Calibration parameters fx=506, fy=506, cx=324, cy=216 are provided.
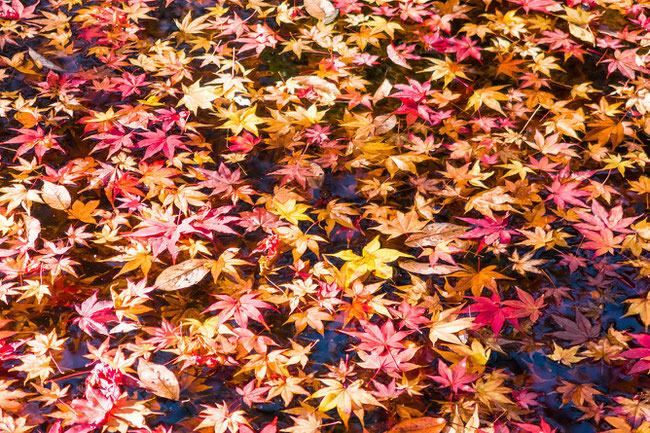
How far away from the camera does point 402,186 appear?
2.60 m

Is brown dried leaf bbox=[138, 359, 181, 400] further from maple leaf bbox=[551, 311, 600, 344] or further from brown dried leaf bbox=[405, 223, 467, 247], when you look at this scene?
maple leaf bbox=[551, 311, 600, 344]

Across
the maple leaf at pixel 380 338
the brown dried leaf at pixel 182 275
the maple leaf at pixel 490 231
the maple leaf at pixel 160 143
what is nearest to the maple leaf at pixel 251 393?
the maple leaf at pixel 380 338

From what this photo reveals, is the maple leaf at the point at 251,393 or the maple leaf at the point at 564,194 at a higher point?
the maple leaf at the point at 564,194

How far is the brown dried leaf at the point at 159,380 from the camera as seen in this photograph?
1.89 meters

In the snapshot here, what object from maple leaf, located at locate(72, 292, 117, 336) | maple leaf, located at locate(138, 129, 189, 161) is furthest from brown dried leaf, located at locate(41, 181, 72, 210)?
maple leaf, located at locate(72, 292, 117, 336)

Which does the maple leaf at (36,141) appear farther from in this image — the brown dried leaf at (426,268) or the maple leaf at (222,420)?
the brown dried leaf at (426,268)

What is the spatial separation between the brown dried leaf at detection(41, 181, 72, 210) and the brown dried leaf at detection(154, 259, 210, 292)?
697 mm

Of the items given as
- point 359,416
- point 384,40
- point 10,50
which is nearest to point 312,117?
point 384,40

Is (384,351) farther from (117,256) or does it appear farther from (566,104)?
(566,104)

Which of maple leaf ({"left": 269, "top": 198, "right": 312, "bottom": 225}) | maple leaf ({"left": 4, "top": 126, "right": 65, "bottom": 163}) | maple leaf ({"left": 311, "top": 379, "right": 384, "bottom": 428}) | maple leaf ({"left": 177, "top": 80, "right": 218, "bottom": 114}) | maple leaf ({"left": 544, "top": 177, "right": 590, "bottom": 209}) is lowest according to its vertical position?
maple leaf ({"left": 311, "top": 379, "right": 384, "bottom": 428})

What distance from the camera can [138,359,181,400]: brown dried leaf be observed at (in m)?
1.89

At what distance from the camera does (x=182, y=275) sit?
7.32 feet

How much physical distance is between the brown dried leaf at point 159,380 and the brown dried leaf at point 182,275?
359 millimetres

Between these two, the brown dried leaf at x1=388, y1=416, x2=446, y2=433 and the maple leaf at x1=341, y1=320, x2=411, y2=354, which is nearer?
the brown dried leaf at x1=388, y1=416, x2=446, y2=433
